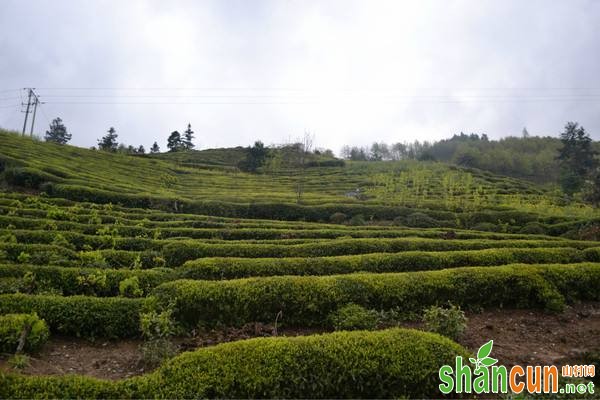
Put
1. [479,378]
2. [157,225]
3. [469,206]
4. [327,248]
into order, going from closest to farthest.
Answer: [479,378] < [327,248] < [157,225] < [469,206]

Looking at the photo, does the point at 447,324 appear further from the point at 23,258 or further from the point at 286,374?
the point at 23,258

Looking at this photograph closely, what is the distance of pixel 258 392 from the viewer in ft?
16.0

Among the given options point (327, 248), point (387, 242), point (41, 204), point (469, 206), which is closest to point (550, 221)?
point (469, 206)

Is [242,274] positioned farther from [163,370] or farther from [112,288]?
[163,370]

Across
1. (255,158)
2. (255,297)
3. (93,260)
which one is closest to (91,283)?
(93,260)

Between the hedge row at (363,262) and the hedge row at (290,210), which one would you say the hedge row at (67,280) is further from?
the hedge row at (290,210)

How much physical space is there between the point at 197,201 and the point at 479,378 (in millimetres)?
23954

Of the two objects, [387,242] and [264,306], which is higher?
[387,242]

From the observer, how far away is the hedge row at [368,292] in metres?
7.71

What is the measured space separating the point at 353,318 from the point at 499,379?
274cm

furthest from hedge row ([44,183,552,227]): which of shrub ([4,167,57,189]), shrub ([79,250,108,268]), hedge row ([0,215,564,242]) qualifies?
shrub ([79,250,108,268])

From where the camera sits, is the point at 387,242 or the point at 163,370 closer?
the point at 163,370

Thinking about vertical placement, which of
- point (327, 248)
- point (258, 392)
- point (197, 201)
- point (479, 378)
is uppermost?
point (197, 201)

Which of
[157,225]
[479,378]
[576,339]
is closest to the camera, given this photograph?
[479,378]
